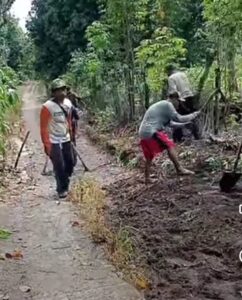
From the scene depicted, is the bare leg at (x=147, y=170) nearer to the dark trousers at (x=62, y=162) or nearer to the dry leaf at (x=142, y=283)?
the dark trousers at (x=62, y=162)

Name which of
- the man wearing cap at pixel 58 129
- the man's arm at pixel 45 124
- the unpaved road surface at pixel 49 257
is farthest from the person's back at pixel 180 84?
the man's arm at pixel 45 124

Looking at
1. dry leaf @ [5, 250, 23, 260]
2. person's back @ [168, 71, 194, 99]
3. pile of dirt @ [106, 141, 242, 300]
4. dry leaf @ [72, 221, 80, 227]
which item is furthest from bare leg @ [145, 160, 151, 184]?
dry leaf @ [5, 250, 23, 260]

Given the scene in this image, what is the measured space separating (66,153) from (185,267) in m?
3.71

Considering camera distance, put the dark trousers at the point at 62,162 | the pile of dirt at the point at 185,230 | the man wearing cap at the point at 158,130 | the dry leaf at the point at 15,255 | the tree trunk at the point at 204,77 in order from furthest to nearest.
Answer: the tree trunk at the point at 204,77, the man wearing cap at the point at 158,130, the dark trousers at the point at 62,162, the dry leaf at the point at 15,255, the pile of dirt at the point at 185,230

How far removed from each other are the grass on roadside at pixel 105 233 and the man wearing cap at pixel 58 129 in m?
0.29

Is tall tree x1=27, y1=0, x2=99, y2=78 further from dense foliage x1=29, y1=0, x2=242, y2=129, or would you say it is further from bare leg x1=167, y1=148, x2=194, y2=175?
bare leg x1=167, y1=148, x2=194, y2=175

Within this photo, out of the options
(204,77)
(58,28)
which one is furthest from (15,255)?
(58,28)

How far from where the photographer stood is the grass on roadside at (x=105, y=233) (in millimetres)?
5199

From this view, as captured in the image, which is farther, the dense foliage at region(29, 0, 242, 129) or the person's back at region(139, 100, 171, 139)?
the dense foliage at region(29, 0, 242, 129)

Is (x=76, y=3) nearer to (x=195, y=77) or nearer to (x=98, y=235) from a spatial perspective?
(x=195, y=77)

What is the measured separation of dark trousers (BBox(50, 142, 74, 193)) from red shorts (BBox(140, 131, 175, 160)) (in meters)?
1.07

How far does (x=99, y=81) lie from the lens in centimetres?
1891

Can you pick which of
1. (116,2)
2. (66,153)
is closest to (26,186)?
(66,153)

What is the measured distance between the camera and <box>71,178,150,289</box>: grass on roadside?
5199 mm
